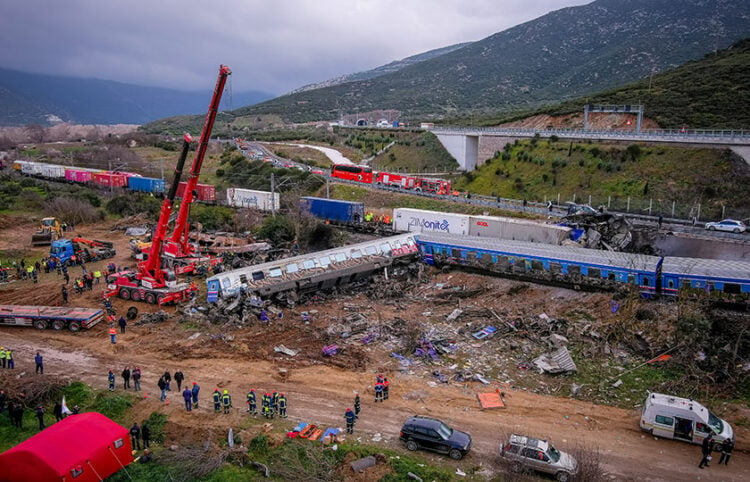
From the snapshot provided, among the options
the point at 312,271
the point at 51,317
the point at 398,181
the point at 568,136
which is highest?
the point at 568,136

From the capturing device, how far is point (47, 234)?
42219 millimetres

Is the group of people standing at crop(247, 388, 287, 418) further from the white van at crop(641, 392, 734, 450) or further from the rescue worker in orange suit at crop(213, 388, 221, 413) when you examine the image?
the white van at crop(641, 392, 734, 450)

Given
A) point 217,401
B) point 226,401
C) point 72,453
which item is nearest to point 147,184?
point 217,401

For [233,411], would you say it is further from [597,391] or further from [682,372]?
[682,372]

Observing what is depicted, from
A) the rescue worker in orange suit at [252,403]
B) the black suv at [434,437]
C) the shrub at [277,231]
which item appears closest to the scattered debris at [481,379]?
the black suv at [434,437]

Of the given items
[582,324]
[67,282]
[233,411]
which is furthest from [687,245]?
[67,282]

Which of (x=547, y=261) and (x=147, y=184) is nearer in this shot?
(x=547, y=261)

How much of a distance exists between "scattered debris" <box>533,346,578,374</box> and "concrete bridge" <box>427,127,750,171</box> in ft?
117

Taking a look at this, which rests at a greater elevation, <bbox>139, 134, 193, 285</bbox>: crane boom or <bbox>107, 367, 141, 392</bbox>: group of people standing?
<bbox>139, 134, 193, 285</bbox>: crane boom

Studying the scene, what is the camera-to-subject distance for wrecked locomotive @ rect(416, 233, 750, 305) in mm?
24344

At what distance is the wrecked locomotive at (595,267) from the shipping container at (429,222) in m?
4.12

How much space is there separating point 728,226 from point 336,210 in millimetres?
30043

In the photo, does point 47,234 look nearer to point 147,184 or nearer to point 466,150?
point 147,184

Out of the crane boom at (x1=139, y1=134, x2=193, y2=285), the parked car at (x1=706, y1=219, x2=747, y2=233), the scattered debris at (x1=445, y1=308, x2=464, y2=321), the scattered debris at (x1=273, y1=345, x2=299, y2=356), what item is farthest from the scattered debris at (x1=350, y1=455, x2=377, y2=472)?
the parked car at (x1=706, y1=219, x2=747, y2=233)
